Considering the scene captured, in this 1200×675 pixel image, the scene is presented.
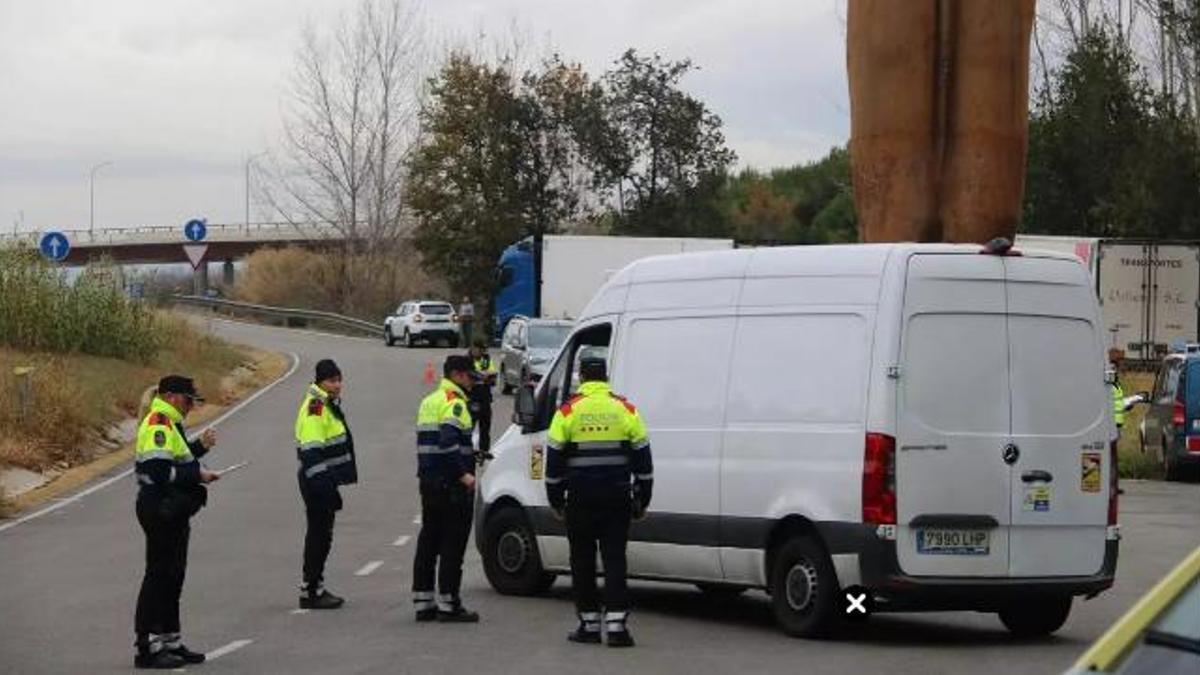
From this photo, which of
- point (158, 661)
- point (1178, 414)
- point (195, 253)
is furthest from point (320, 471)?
point (195, 253)

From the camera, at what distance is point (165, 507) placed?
40.4 feet

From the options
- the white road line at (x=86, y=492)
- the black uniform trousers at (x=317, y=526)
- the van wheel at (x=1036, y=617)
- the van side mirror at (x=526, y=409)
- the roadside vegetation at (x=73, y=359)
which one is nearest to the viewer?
the van wheel at (x=1036, y=617)

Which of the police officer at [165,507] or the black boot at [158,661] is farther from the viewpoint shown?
the police officer at [165,507]

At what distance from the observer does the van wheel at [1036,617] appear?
1309 cm

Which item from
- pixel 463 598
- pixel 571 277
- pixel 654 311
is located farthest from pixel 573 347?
pixel 571 277

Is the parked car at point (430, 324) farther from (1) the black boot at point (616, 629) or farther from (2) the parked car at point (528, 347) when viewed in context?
(1) the black boot at point (616, 629)

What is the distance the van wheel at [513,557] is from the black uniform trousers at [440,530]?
113 centimetres

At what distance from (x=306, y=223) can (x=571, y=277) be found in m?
41.0

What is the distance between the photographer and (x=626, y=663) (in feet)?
39.1

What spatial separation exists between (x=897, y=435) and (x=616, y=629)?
208cm

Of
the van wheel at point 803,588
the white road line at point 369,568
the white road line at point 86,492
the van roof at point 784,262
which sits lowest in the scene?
the white road line at point 86,492

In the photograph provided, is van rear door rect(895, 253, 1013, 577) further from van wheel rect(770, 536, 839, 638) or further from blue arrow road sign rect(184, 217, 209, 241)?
blue arrow road sign rect(184, 217, 209, 241)

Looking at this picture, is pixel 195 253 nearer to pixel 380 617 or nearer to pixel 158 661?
pixel 380 617

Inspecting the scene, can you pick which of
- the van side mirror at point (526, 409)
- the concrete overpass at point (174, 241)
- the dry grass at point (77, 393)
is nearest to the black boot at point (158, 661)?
the van side mirror at point (526, 409)
